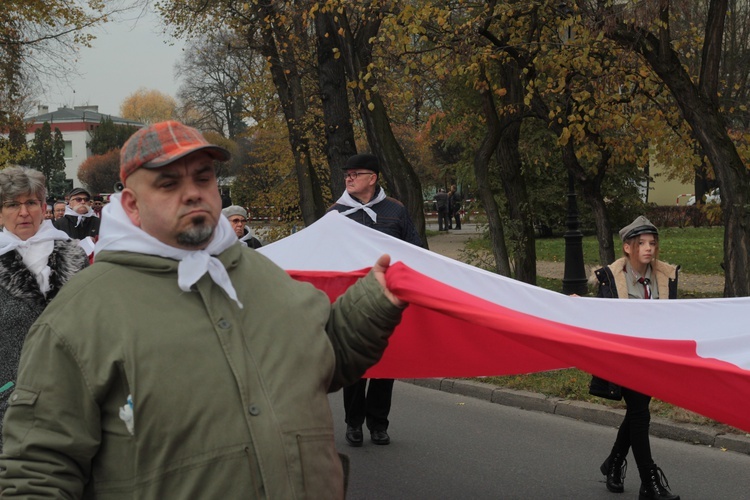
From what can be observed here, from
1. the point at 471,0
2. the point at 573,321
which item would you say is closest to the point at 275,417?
the point at 573,321

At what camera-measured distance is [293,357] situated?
Answer: 2906mm

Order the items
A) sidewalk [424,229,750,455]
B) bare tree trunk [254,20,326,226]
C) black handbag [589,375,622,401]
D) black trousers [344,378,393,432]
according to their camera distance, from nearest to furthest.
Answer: black handbag [589,375,622,401] < sidewalk [424,229,750,455] < black trousers [344,378,393,432] < bare tree trunk [254,20,326,226]

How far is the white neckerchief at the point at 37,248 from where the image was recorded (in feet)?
15.8

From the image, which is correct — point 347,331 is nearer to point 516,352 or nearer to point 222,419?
point 222,419

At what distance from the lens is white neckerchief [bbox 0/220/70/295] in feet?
15.8

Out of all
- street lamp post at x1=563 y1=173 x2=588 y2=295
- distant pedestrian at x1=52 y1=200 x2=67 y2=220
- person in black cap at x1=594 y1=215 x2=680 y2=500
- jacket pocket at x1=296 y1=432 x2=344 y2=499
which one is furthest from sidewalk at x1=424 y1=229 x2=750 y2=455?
distant pedestrian at x1=52 y1=200 x2=67 y2=220

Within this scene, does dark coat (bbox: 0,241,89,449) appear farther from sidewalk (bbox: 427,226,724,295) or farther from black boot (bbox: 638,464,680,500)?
sidewalk (bbox: 427,226,724,295)

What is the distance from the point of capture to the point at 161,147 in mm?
2846

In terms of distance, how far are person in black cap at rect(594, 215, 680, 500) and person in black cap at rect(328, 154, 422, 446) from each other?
2.08 meters

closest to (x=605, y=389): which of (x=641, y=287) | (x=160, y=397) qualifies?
(x=641, y=287)

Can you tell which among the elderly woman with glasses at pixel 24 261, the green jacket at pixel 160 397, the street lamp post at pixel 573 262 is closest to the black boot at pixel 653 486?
the elderly woman with glasses at pixel 24 261

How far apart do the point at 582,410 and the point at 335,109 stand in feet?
32.0

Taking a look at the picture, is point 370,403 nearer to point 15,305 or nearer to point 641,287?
point 641,287

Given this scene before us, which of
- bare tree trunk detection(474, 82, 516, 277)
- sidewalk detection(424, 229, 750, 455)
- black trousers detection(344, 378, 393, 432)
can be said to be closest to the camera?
sidewalk detection(424, 229, 750, 455)
